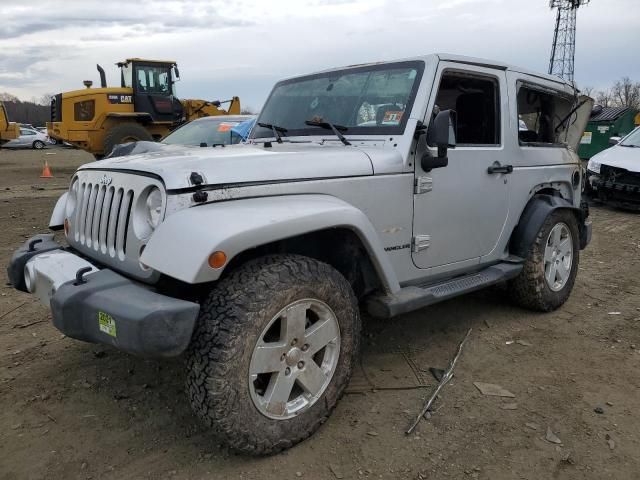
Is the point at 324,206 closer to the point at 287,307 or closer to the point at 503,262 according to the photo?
the point at 287,307

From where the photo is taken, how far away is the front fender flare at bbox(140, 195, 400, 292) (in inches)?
87.0

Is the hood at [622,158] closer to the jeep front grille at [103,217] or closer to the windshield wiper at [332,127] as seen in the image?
the windshield wiper at [332,127]

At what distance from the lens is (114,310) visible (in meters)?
2.25

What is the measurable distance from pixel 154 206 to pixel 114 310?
1.80 ft

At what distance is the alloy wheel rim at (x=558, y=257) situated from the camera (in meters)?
4.45

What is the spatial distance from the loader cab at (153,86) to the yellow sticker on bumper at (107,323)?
47.4ft

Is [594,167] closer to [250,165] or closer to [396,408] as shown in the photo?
[396,408]

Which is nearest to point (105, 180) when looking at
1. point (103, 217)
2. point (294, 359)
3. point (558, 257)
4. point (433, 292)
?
point (103, 217)

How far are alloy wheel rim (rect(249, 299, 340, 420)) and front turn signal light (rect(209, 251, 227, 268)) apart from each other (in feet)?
1.27

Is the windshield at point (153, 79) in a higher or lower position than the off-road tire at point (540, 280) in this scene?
higher

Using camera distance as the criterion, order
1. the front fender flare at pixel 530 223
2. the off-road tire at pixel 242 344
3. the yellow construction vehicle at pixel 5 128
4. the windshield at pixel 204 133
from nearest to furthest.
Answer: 1. the off-road tire at pixel 242 344
2. the front fender flare at pixel 530 223
3. the windshield at pixel 204 133
4. the yellow construction vehicle at pixel 5 128

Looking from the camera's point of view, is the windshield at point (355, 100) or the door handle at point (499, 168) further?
the door handle at point (499, 168)

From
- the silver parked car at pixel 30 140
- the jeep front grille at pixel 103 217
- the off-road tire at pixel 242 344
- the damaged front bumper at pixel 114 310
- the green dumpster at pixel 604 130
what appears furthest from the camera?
the silver parked car at pixel 30 140

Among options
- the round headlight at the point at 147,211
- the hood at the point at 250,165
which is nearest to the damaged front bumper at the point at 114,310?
the round headlight at the point at 147,211
